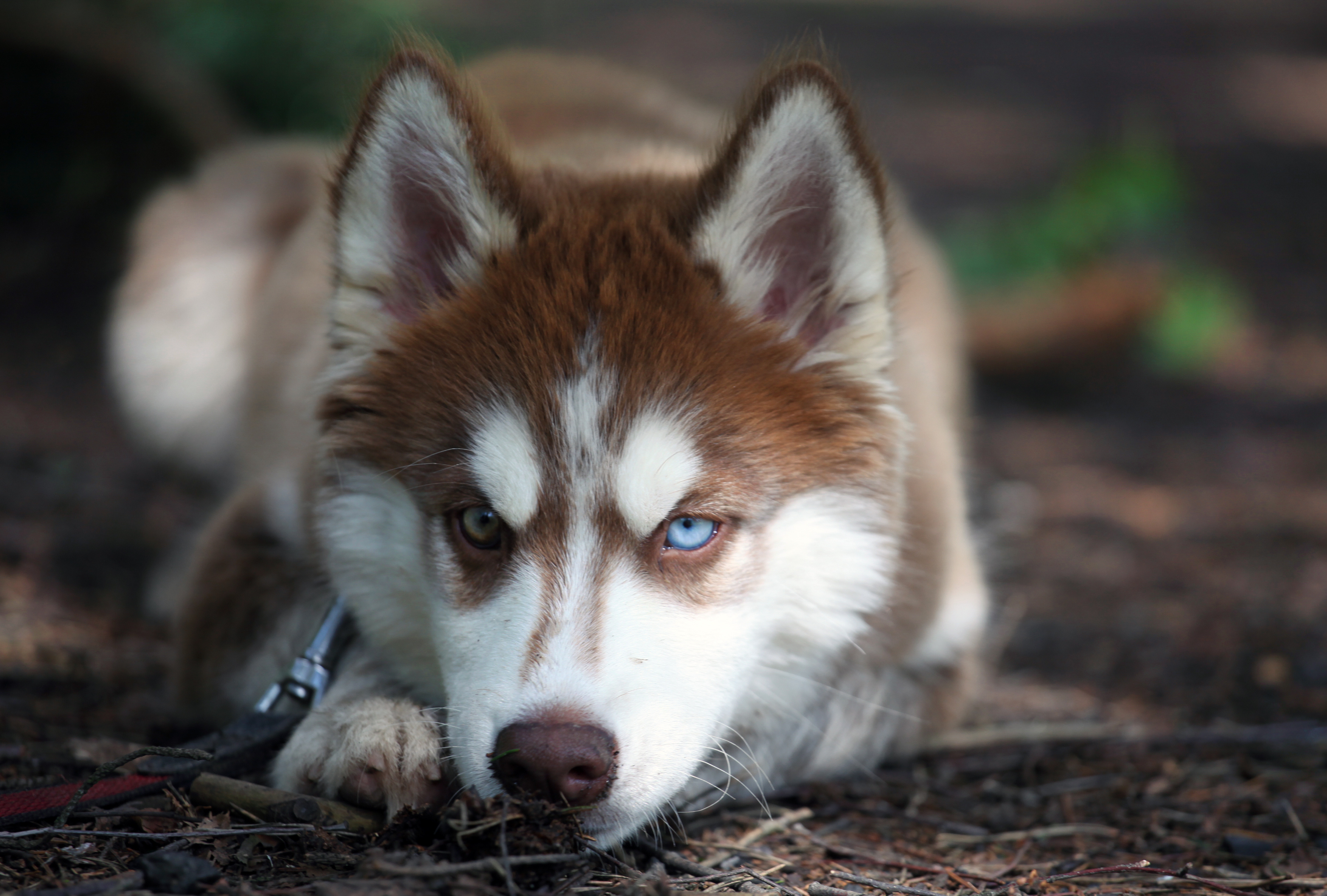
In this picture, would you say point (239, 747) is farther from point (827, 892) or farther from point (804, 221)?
point (804, 221)

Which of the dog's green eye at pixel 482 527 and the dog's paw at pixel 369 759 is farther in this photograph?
the dog's green eye at pixel 482 527

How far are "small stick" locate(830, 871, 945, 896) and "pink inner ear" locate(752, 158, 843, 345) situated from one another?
121 cm

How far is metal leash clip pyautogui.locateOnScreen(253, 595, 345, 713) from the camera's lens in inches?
109

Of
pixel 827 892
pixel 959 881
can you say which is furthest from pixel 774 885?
pixel 959 881

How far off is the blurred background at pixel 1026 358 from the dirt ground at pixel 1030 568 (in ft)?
0.07

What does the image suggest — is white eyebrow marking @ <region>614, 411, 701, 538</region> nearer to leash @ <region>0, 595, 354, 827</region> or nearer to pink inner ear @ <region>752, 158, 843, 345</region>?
pink inner ear @ <region>752, 158, 843, 345</region>

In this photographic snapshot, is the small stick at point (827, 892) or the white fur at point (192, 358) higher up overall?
the white fur at point (192, 358)

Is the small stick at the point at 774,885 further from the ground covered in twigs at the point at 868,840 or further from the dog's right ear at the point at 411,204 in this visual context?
the dog's right ear at the point at 411,204

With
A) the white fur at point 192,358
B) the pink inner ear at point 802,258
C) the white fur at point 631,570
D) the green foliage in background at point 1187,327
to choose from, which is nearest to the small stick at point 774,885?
the white fur at point 631,570

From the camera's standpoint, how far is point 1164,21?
17.2m

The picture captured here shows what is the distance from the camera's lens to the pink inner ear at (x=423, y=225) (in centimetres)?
260

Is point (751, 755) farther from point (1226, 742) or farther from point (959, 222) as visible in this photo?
point (959, 222)

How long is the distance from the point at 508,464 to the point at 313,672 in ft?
2.87

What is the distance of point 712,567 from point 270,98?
19.4 feet
